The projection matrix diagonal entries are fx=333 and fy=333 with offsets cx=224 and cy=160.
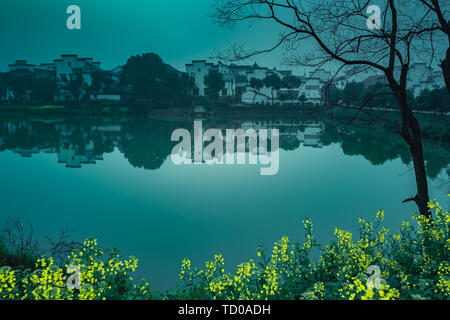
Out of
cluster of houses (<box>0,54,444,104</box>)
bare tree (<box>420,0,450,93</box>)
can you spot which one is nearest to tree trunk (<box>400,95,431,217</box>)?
bare tree (<box>420,0,450,93</box>)

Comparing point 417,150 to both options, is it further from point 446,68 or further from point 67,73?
point 67,73

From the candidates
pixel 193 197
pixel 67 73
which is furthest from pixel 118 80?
pixel 193 197

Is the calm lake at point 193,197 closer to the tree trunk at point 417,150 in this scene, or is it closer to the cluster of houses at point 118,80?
the tree trunk at point 417,150

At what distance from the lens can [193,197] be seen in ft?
30.6

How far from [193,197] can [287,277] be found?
6858mm

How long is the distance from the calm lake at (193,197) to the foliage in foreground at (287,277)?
177 cm

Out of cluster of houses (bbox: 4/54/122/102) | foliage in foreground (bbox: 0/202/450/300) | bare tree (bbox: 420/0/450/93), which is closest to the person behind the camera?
foliage in foreground (bbox: 0/202/450/300)

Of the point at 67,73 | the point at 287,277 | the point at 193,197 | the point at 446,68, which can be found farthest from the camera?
the point at 67,73

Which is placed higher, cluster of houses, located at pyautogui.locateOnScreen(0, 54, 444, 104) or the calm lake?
cluster of houses, located at pyautogui.locateOnScreen(0, 54, 444, 104)

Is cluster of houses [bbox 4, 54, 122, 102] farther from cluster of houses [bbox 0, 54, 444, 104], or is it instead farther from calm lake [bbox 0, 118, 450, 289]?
calm lake [bbox 0, 118, 450, 289]

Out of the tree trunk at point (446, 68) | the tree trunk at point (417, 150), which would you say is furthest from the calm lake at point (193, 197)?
the tree trunk at point (446, 68)

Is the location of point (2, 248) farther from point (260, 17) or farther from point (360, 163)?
point (360, 163)

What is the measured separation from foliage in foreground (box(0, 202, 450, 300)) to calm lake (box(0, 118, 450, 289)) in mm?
1774

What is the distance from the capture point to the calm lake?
6.46 metres
